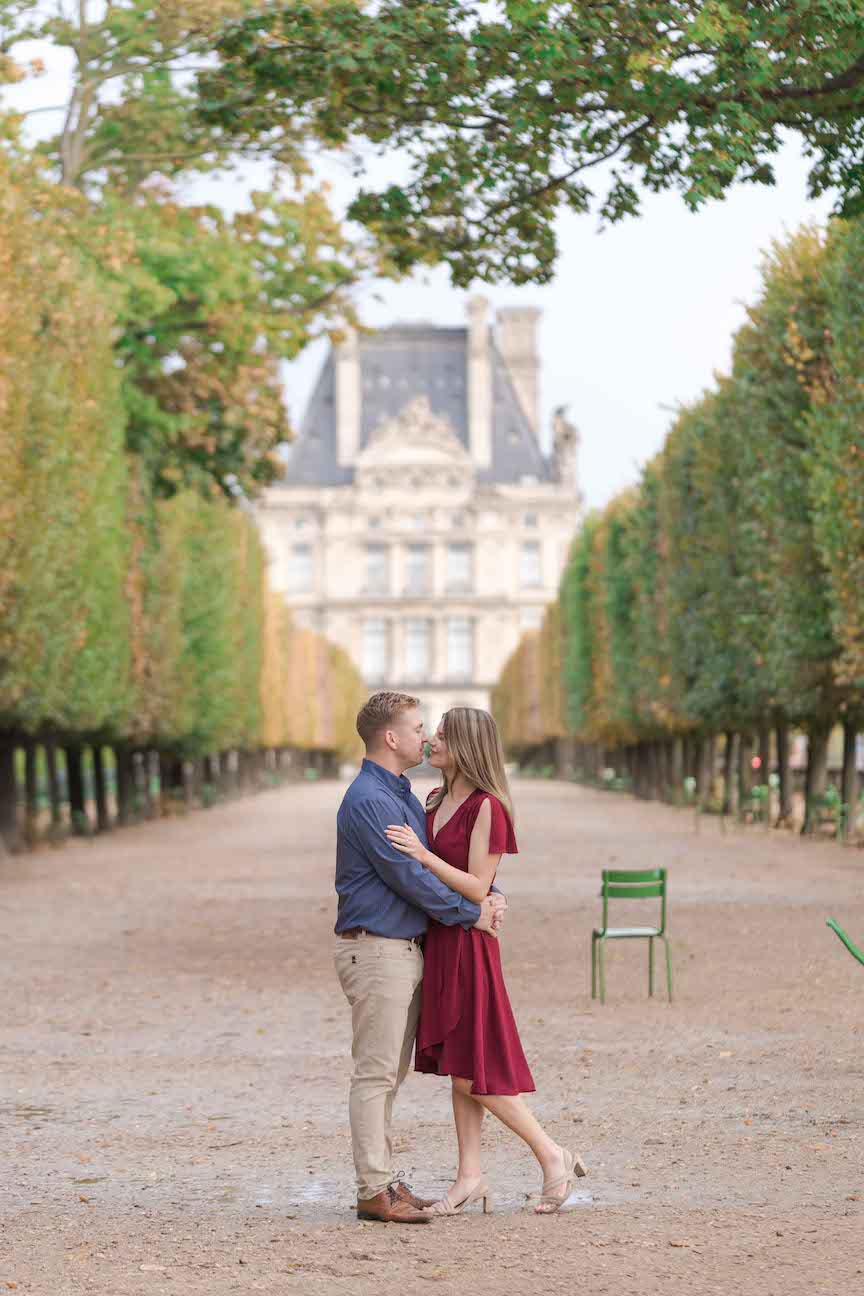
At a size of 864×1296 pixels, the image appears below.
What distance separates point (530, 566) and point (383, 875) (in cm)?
14058

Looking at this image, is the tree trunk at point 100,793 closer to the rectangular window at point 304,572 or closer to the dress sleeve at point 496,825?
the dress sleeve at point 496,825

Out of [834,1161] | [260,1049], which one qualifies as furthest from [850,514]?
[834,1161]

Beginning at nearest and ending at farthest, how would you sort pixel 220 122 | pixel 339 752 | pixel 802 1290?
pixel 802 1290 < pixel 220 122 < pixel 339 752

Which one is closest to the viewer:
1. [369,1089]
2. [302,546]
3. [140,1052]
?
[369,1089]

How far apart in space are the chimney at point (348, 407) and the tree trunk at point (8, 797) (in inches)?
4662

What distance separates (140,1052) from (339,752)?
97.8 meters

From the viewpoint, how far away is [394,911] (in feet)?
22.3

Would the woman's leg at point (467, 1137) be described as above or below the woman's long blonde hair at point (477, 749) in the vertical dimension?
below

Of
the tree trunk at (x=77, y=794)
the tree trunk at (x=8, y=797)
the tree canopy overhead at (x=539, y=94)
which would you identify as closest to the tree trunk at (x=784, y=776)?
the tree trunk at (x=77, y=794)

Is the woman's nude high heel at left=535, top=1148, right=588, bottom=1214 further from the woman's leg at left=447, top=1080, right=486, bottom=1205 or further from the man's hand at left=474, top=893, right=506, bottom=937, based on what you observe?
the man's hand at left=474, top=893, right=506, bottom=937

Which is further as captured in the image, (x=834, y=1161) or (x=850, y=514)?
(x=850, y=514)

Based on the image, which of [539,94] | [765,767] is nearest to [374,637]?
[765,767]

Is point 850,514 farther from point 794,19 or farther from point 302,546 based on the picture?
point 302,546

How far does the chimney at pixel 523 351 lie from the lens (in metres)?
165
